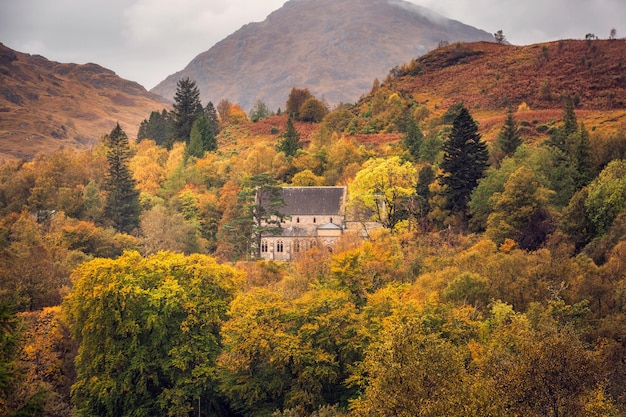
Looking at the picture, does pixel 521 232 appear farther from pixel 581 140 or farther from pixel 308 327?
pixel 308 327

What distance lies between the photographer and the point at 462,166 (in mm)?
54344

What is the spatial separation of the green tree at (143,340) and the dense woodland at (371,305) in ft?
0.39

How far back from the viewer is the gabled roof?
6569 centimetres

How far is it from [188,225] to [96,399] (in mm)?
29964

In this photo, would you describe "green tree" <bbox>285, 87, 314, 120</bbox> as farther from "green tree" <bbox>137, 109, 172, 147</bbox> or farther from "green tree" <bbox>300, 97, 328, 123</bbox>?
"green tree" <bbox>137, 109, 172, 147</bbox>

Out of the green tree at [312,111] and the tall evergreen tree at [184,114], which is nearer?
the tall evergreen tree at [184,114]

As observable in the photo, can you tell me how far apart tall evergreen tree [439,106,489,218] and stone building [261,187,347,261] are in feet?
41.2

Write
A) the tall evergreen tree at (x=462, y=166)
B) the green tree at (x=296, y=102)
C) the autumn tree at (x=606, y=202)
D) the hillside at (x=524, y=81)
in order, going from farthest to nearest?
the green tree at (x=296, y=102)
the hillside at (x=524, y=81)
the tall evergreen tree at (x=462, y=166)
the autumn tree at (x=606, y=202)

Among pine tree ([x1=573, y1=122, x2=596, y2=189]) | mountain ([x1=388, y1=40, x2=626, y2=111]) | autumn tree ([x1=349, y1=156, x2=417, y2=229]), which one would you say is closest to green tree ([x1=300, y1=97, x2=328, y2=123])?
mountain ([x1=388, y1=40, x2=626, y2=111])

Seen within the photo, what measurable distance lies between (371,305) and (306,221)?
3158cm

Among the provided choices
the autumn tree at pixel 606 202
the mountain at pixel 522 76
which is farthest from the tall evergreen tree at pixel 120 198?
the mountain at pixel 522 76

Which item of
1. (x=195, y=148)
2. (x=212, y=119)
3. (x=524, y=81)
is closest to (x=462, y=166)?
(x=195, y=148)

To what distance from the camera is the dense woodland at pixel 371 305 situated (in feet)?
70.3

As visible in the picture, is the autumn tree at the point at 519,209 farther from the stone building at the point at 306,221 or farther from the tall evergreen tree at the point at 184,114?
the tall evergreen tree at the point at 184,114
